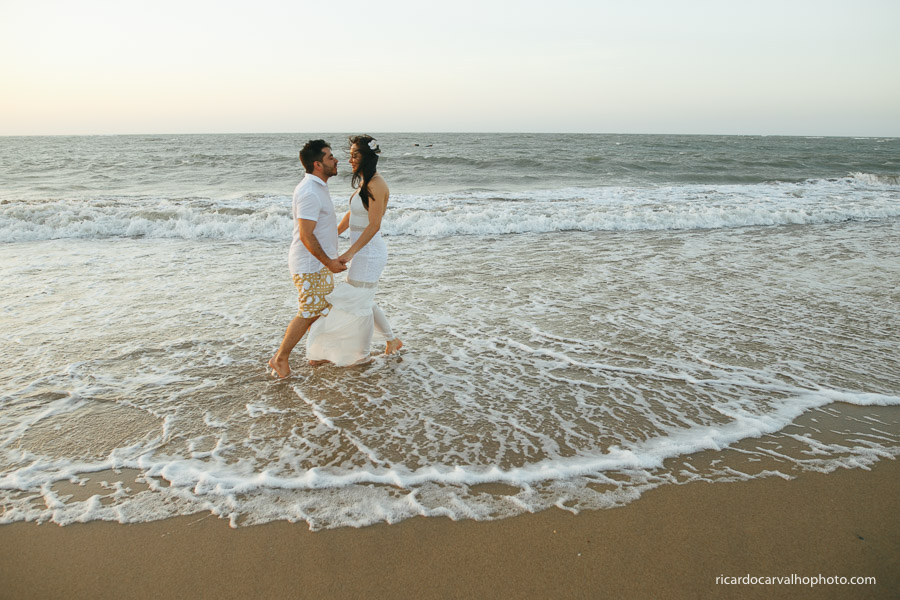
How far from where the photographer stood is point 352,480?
9.62 feet

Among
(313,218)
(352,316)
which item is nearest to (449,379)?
(352,316)

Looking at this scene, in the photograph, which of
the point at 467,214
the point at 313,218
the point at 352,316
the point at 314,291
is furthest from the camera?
the point at 467,214

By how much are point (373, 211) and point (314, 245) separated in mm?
513

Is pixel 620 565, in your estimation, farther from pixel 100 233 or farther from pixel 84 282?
pixel 100 233

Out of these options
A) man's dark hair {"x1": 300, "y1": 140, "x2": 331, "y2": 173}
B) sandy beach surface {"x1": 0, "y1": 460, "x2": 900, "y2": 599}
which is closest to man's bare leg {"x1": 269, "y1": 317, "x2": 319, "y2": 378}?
Answer: man's dark hair {"x1": 300, "y1": 140, "x2": 331, "y2": 173}

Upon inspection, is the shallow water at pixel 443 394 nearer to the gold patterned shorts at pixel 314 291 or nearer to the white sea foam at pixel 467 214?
the gold patterned shorts at pixel 314 291

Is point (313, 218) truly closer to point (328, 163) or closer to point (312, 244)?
point (312, 244)

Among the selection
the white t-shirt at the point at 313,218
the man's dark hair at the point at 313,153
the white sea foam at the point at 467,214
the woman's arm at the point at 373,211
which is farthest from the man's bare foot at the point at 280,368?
the white sea foam at the point at 467,214

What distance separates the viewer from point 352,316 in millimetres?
4375

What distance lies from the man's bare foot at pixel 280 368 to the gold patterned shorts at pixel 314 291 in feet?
1.38

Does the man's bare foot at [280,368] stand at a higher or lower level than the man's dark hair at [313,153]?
lower

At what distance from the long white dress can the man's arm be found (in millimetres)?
190

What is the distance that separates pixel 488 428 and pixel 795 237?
10020 millimetres

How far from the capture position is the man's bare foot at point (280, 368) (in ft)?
14.1
